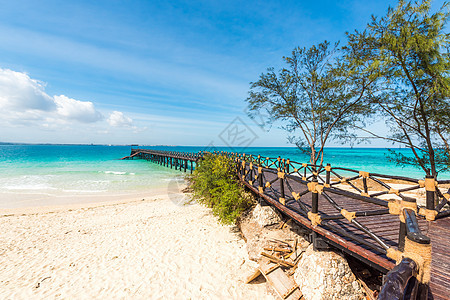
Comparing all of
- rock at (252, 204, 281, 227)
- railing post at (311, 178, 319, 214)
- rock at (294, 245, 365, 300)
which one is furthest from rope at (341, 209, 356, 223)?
rock at (252, 204, 281, 227)

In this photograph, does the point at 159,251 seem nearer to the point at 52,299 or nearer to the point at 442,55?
the point at 52,299

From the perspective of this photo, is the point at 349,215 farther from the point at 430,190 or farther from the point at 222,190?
the point at 222,190

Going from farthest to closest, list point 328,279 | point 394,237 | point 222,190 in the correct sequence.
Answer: point 222,190 → point 328,279 → point 394,237

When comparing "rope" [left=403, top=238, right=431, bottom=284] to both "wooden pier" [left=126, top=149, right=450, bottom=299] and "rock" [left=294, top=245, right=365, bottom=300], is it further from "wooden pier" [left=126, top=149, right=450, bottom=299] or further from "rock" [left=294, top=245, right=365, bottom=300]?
"rock" [left=294, top=245, right=365, bottom=300]

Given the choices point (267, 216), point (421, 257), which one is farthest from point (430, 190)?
point (267, 216)

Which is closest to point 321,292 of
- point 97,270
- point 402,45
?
point 97,270

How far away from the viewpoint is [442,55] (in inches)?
297

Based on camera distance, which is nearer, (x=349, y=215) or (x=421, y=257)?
(x=421, y=257)

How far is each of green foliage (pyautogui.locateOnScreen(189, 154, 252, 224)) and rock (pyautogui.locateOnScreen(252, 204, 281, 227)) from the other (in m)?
1.25

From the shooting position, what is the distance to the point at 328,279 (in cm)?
426

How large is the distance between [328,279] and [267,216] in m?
3.65

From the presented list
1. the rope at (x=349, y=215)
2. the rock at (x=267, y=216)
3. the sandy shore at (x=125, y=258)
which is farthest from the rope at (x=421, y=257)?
the rock at (x=267, y=216)

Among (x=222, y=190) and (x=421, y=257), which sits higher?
(x=421, y=257)

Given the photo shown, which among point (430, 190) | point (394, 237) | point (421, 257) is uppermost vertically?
point (430, 190)
